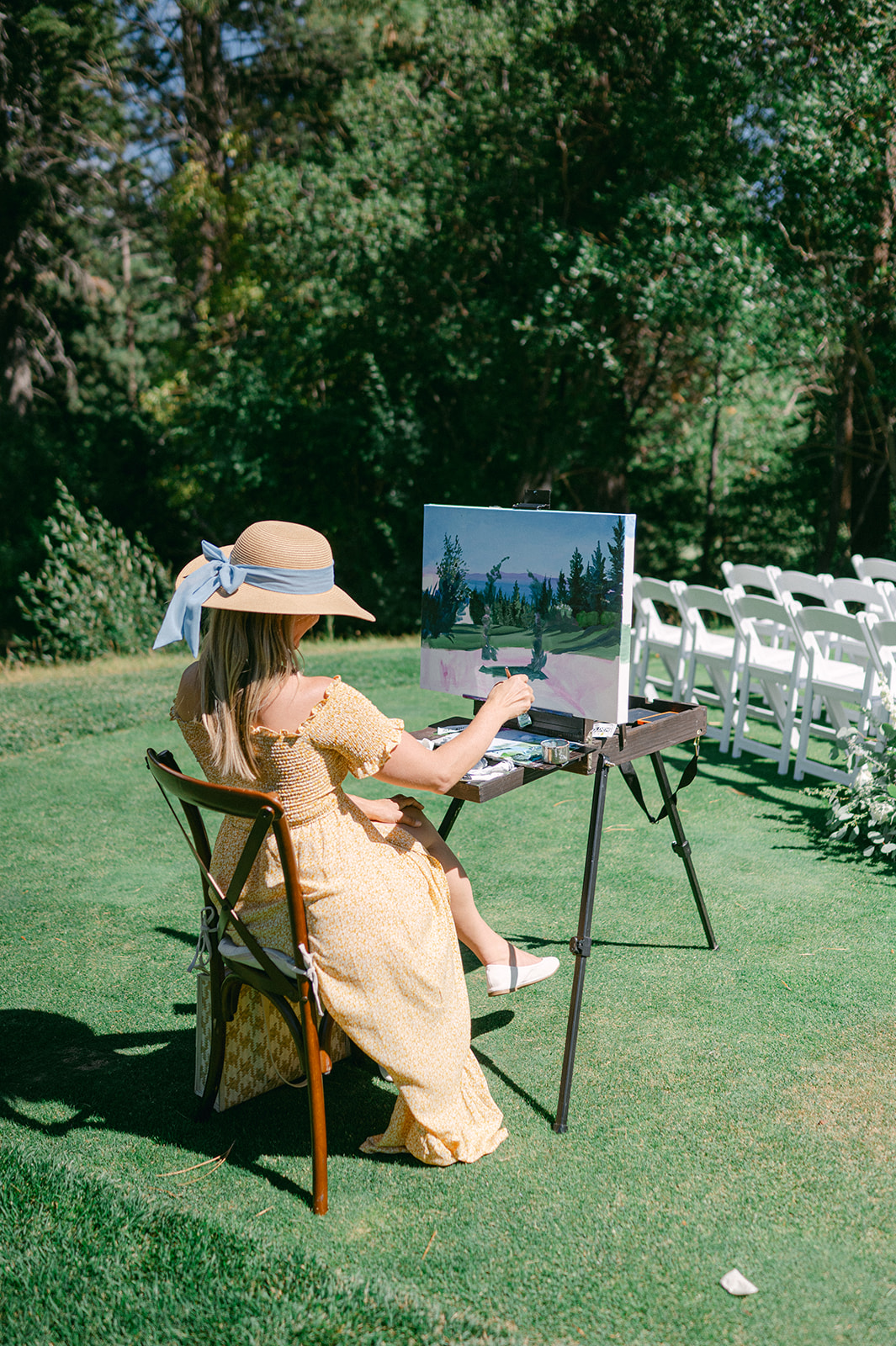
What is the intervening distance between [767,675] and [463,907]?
3.99m

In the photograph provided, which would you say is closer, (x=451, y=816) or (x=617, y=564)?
(x=617, y=564)

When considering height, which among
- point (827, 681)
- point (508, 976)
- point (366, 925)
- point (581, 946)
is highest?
point (827, 681)

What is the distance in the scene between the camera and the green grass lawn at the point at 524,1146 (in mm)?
2148

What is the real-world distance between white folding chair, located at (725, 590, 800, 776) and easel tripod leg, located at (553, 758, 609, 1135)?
3.25 m

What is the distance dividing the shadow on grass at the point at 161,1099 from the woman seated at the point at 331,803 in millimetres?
239

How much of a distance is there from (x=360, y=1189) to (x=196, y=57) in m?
23.0

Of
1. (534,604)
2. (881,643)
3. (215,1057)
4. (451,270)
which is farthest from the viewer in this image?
(451,270)

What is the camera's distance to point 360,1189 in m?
2.52

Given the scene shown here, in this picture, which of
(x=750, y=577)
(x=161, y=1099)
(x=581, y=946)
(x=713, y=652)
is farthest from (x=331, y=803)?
(x=750, y=577)

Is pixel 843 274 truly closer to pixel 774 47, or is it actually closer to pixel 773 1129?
pixel 774 47

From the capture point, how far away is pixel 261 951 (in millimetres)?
2480

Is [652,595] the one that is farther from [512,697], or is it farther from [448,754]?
[448,754]

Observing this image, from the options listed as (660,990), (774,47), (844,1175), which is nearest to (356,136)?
(774,47)

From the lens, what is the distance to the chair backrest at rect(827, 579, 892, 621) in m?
6.66
